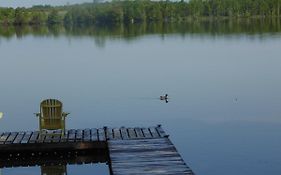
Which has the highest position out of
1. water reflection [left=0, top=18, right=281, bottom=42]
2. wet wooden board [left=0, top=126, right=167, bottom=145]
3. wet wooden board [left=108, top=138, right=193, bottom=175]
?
water reflection [left=0, top=18, right=281, bottom=42]

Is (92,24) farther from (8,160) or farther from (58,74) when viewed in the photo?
(8,160)

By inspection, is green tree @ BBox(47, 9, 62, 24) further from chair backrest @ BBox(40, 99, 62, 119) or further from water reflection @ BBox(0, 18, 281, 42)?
chair backrest @ BBox(40, 99, 62, 119)

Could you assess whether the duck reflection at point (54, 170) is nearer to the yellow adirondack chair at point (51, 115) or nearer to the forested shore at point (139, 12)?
the yellow adirondack chair at point (51, 115)

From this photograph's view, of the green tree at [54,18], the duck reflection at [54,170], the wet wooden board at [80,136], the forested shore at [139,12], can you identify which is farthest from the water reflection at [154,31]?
the duck reflection at [54,170]

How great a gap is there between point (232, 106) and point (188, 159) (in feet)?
25.9

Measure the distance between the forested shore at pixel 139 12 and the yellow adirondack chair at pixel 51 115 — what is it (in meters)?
103

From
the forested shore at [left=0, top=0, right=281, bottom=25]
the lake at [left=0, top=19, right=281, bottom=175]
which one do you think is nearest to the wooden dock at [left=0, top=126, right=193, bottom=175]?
the lake at [left=0, top=19, right=281, bottom=175]

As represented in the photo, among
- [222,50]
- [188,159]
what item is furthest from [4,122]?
[222,50]

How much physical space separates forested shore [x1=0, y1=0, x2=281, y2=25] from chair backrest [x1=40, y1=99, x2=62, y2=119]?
4060 inches

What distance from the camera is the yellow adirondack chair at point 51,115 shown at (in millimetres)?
15148

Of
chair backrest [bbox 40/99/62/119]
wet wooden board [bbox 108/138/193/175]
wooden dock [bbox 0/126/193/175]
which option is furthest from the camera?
chair backrest [bbox 40/99/62/119]

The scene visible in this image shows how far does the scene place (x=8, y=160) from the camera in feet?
48.4

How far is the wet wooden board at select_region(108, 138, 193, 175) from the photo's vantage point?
476 inches

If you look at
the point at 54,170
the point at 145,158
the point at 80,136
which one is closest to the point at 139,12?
the point at 80,136
